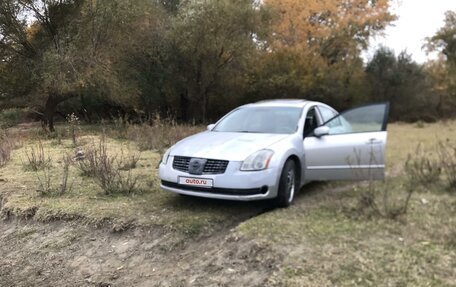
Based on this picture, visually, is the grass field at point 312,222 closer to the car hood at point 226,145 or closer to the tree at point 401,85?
the car hood at point 226,145

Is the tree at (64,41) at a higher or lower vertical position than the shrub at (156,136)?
higher

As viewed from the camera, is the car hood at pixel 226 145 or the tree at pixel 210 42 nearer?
the car hood at pixel 226 145

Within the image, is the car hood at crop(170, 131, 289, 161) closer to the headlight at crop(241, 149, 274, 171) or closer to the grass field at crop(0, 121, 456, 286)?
the headlight at crop(241, 149, 274, 171)

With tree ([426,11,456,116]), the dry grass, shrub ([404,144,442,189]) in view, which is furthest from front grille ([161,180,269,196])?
tree ([426,11,456,116])

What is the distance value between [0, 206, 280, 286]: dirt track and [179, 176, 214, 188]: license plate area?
0.58 meters

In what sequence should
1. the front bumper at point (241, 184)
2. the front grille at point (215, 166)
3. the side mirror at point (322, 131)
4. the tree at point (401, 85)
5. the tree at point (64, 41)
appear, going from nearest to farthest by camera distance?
the front bumper at point (241, 184) < the front grille at point (215, 166) < the side mirror at point (322, 131) < the tree at point (64, 41) < the tree at point (401, 85)

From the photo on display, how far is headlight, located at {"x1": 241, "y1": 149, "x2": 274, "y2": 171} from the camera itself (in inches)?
233

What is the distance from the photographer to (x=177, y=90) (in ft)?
85.2

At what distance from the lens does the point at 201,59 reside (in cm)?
2450

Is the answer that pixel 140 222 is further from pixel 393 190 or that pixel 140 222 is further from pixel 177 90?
pixel 177 90

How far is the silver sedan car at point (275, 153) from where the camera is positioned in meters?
5.94

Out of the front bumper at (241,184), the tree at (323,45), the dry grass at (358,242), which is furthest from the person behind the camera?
the tree at (323,45)

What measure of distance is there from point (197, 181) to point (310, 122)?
239 centimetres

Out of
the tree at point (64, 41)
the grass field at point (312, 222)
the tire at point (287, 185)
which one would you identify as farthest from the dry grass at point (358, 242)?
the tree at point (64, 41)
